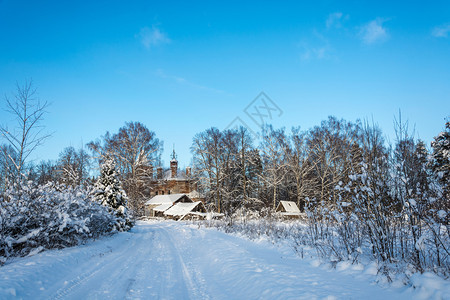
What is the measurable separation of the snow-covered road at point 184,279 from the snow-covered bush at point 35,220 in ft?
3.09

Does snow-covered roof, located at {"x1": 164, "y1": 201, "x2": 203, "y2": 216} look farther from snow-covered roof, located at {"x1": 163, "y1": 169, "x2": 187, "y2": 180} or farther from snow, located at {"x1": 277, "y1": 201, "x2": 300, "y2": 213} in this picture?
snow-covered roof, located at {"x1": 163, "y1": 169, "x2": 187, "y2": 180}

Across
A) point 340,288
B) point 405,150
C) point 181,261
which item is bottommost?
point 181,261

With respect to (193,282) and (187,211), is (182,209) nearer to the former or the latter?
(187,211)

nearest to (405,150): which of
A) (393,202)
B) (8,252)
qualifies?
(393,202)

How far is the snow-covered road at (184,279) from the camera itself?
414cm

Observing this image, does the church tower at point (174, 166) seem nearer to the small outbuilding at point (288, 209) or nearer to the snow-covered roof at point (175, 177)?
the snow-covered roof at point (175, 177)

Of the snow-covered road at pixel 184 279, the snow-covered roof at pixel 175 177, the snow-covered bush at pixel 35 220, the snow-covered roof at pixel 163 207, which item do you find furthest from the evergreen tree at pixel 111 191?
the snow-covered roof at pixel 175 177

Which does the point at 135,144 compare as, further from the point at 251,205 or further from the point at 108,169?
the point at 251,205

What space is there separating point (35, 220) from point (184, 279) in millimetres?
5959

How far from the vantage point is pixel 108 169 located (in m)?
16.5

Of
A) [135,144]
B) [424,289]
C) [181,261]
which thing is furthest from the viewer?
[135,144]

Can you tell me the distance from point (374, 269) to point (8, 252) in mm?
9366

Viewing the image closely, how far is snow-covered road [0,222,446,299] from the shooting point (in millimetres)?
4145

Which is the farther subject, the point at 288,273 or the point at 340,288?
the point at 288,273
